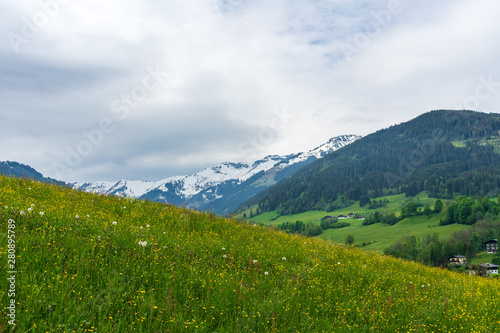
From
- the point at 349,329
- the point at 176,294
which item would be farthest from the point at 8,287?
the point at 349,329

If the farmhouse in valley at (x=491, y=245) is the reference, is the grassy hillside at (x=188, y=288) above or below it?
above

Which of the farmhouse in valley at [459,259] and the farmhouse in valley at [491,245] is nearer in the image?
the farmhouse in valley at [459,259]

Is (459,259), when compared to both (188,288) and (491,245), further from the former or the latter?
(188,288)

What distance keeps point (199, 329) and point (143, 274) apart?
185cm

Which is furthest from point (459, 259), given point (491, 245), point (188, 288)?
point (188, 288)

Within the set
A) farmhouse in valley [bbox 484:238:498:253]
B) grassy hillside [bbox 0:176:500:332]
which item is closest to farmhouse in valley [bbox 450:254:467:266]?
farmhouse in valley [bbox 484:238:498:253]

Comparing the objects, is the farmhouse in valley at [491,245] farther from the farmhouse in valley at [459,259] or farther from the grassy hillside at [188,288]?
the grassy hillside at [188,288]

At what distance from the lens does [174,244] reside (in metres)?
8.23

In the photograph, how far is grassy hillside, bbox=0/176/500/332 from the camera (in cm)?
480

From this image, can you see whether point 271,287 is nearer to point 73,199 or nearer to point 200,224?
point 200,224

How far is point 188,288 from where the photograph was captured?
623 centimetres

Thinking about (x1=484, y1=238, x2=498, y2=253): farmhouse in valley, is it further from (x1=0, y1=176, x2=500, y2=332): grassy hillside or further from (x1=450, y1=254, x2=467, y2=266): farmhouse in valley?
(x1=0, y1=176, x2=500, y2=332): grassy hillside

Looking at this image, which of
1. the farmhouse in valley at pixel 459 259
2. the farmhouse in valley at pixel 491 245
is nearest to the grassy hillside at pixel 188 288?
the farmhouse in valley at pixel 459 259

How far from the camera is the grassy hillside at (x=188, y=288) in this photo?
480cm
